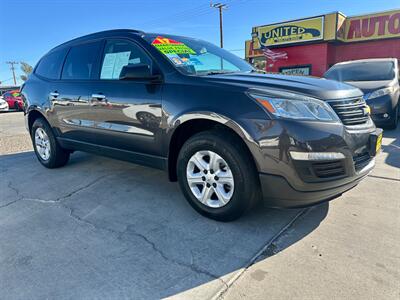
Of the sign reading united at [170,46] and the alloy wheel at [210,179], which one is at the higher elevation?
the sign reading united at [170,46]

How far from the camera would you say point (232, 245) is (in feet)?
7.43

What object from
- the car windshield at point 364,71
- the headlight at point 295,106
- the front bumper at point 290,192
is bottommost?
the front bumper at point 290,192

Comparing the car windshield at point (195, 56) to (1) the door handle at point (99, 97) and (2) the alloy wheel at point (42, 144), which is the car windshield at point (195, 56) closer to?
(1) the door handle at point (99, 97)

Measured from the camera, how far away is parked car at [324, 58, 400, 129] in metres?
6.05

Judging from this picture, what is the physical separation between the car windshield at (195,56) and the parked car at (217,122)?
2 cm

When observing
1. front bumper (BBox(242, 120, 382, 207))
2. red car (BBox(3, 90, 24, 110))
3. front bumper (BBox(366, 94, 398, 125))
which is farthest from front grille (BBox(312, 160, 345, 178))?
red car (BBox(3, 90, 24, 110))

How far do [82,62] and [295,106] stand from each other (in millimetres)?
2852

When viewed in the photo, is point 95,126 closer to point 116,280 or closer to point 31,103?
point 31,103

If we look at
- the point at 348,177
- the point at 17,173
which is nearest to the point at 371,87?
the point at 348,177

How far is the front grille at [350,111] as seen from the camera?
228 cm

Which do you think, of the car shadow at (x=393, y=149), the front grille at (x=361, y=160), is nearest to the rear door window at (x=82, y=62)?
the front grille at (x=361, y=160)

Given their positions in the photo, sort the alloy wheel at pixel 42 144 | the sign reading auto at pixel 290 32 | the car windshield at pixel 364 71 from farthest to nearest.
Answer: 1. the sign reading auto at pixel 290 32
2. the car windshield at pixel 364 71
3. the alloy wheel at pixel 42 144

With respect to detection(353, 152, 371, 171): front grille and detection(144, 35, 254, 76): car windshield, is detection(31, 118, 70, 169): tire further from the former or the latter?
detection(353, 152, 371, 171): front grille

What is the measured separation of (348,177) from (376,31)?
49.0 feet
